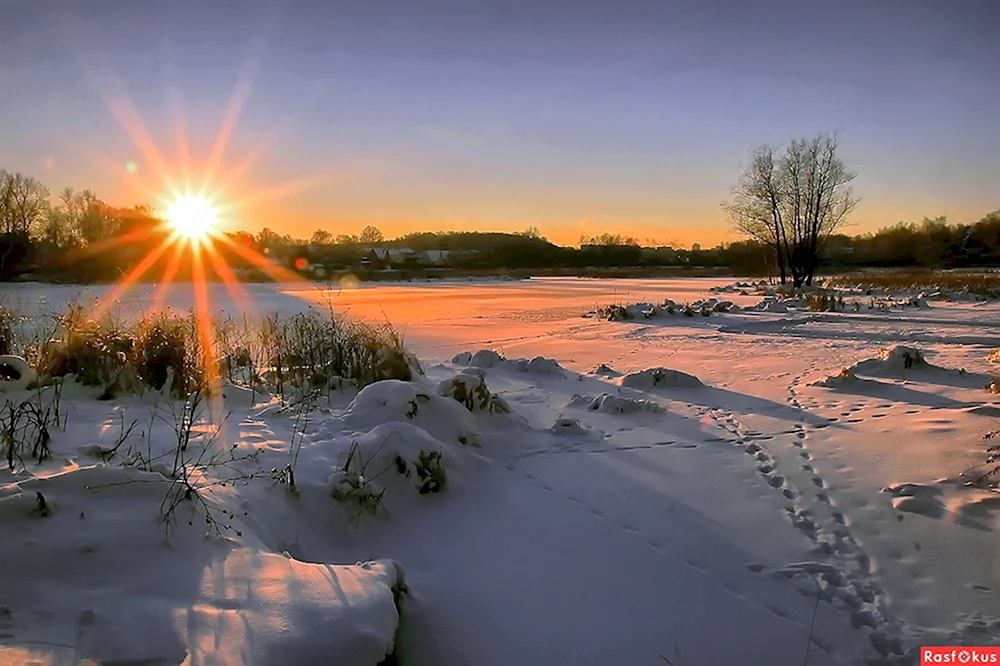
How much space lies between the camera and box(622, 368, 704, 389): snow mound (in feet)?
25.2

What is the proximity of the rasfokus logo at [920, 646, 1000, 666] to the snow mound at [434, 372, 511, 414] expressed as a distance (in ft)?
12.7

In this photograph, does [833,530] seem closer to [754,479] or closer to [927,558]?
[927,558]

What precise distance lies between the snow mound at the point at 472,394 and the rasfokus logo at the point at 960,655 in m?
3.88

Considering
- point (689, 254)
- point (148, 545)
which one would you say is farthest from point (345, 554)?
point (689, 254)

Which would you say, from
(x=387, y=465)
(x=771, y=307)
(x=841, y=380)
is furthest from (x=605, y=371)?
(x=771, y=307)

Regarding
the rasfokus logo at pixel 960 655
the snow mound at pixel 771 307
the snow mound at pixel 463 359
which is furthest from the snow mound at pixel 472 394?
the snow mound at pixel 771 307

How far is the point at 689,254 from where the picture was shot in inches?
3334

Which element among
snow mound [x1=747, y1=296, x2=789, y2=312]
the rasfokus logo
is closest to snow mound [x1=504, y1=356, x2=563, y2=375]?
the rasfokus logo

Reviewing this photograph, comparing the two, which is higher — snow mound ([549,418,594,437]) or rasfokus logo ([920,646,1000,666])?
snow mound ([549,418,594,437])

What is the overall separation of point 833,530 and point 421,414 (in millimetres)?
3095

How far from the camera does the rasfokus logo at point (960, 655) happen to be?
2.50 meters

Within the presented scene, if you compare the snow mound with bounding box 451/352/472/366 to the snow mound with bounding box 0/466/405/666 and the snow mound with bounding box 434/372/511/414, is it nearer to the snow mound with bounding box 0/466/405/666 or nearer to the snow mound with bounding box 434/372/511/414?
the snow mound with bounding box 434/372/511/414

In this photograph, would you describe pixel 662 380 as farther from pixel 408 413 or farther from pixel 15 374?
pixel 15 374

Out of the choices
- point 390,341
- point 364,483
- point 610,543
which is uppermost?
point 390,341
